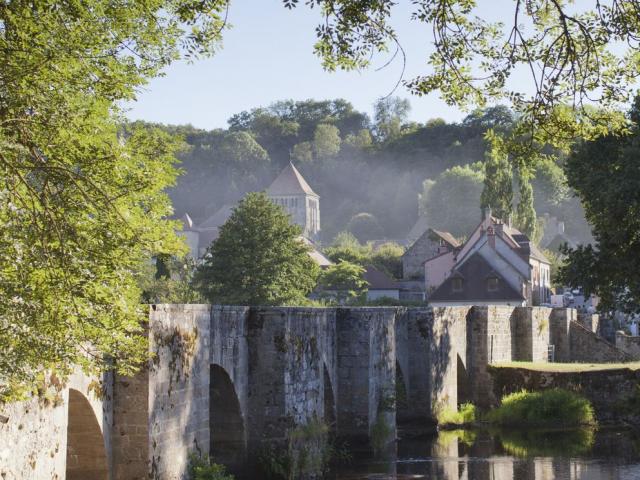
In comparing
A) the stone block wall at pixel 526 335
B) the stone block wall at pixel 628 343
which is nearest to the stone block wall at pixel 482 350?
the stone block wall at pixel 526 335

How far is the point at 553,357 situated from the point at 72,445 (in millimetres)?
26980

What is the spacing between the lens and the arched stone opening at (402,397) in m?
25.2

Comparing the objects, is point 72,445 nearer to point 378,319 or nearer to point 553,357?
point 378,319

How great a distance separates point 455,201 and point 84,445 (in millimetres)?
105661

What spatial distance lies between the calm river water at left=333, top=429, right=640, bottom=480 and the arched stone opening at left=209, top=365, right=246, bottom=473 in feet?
7.62

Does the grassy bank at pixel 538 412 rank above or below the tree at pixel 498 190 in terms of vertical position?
below

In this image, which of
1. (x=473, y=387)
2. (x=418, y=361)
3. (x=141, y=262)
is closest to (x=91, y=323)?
(x=141, y=262)

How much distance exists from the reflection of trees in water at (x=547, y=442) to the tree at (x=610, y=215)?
3004 mm

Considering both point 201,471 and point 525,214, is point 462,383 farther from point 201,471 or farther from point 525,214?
point 525,214

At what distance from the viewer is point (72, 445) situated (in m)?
11.5

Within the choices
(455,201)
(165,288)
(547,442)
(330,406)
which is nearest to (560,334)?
(547,442)

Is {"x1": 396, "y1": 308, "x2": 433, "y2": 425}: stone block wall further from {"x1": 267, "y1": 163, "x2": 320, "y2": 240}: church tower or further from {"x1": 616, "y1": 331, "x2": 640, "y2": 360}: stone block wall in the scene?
{"x1": 267, "y1": 163, "x2": 320, "y2": 240}: church tower

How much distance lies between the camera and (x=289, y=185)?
131 m

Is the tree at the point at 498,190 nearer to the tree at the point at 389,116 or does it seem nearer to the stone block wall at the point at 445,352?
the stone block wall at the point at 445,352
